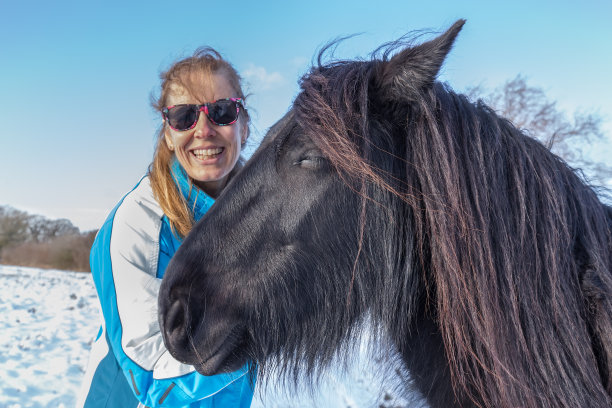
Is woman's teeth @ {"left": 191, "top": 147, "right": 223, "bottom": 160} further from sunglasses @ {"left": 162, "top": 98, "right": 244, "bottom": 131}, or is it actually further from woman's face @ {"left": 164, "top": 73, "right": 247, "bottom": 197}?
sunglasses @ {"left": 162, "top": 98, "right": 244, "bottom": 131}

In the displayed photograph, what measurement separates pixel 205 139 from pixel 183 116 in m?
0.17

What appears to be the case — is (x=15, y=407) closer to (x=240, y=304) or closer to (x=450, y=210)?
(x=240, y=304)

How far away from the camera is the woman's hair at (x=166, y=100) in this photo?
2029mm

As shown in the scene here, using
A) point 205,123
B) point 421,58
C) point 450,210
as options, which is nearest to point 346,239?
point 450,210

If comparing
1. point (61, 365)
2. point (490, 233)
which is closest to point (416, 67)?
point (490, 233)

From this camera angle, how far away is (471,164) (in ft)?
4.33

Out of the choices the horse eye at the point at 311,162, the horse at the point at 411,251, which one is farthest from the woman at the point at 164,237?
the horse eye at the point at 311,162

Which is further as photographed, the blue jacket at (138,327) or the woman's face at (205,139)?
the woman's face at (205,139)

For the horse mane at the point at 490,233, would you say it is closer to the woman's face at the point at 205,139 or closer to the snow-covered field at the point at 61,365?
the snow-covered field at the point at 61,365

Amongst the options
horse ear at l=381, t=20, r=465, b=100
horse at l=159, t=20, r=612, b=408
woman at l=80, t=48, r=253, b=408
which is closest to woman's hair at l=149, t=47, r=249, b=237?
woman at l=80, t=48, r=253, b=408

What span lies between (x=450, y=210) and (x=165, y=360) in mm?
1338

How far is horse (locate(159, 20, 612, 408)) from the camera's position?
1223 millimetres

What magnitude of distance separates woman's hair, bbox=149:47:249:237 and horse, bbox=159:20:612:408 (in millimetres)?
631

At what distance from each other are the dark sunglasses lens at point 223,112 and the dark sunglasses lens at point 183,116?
0.09 m
